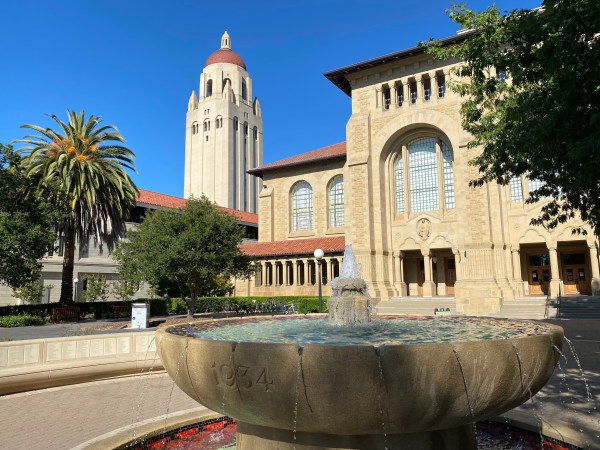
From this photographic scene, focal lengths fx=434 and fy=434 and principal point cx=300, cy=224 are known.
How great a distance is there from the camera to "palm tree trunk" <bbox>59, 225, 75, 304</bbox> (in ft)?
94.0

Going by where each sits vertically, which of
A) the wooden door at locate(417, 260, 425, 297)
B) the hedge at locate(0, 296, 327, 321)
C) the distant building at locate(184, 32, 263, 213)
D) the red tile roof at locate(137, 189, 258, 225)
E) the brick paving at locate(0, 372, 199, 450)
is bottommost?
the brick paving at locate(0, 372, 199, 450)

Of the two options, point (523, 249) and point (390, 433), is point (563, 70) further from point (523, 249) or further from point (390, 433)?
point (523, 249)

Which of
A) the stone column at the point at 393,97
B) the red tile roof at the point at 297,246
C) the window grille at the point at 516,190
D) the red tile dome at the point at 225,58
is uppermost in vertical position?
the red tile dome at the point at 225,58

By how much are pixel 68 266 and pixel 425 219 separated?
84.4 feet

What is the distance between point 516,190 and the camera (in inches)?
1204

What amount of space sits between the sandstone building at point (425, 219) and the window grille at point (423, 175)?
0.08 meters

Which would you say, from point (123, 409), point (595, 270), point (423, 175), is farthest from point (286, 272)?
point (123, 409)

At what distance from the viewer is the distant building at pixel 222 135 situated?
281 feet

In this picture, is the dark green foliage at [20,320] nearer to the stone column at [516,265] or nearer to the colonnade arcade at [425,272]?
the colonnade arcade at [425,272]

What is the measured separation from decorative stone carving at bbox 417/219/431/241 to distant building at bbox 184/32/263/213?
182 ft

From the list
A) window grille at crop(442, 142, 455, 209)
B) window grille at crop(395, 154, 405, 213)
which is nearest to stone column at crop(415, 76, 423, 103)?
window grille at crop(442, 142, 455, 209)

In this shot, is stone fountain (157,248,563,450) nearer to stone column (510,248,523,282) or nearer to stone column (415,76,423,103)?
stone column (510,248,523,282)

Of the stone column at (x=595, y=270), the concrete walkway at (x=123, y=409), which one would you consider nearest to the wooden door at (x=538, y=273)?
the stone column at (x=595, y=270)

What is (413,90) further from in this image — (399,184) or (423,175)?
(399,184)
